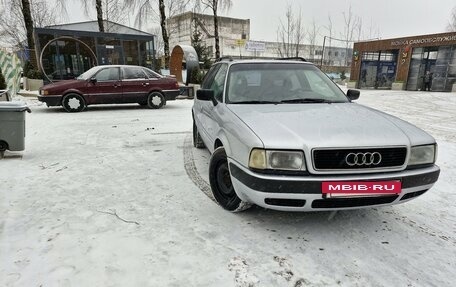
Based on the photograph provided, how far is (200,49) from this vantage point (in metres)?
26.2

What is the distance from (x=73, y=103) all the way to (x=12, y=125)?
5554 millimetres

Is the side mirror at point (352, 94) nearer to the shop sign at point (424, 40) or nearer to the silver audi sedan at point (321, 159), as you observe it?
the silver audi sedan at point (321, 159)

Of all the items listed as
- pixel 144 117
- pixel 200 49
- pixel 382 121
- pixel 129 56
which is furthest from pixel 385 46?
pixel 382 121

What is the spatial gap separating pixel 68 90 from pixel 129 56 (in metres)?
8.91

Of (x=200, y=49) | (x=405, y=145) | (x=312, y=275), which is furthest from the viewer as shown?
(x=200, y=49)

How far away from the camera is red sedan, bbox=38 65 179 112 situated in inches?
393

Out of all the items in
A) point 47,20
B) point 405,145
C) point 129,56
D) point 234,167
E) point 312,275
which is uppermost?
point 47,20

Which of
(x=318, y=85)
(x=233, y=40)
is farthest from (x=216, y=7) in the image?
(x=233, y=40)

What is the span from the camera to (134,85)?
10.6 m

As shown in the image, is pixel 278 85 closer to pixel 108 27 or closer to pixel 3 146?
pixel 3 146

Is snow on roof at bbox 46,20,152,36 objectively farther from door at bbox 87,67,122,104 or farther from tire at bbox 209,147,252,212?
tire at bbox 209,147,252,212

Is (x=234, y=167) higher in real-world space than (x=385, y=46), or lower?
lower

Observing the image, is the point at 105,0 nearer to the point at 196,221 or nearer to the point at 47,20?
the point at 47,20

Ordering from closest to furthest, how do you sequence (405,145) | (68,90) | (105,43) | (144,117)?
(405,145) < (144,117) < (68,90) < (105,43)
